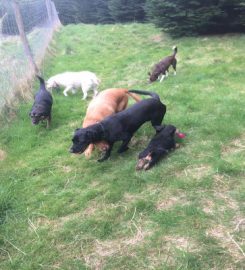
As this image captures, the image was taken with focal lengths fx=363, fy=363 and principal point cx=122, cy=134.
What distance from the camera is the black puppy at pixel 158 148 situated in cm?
502

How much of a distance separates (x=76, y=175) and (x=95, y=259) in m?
1.78

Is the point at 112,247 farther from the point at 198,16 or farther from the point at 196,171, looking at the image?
the point at 198,16

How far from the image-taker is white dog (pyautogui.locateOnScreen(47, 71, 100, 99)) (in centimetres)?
834

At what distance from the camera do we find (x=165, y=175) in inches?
189

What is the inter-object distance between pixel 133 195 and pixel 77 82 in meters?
4.71

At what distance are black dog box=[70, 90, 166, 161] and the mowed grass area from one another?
1.07ft

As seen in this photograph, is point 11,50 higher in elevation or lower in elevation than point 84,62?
higher

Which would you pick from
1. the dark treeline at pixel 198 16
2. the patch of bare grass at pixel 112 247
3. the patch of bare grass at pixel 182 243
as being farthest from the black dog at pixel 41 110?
the dark treeline at pixel 198 16

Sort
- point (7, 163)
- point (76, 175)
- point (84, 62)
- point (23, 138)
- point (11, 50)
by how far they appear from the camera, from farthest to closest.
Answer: point (84, 62) < point (11, 50) < point (23, 138) < point (7, 163) < point (76, 175)

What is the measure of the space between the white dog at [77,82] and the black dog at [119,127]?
2.82 metres

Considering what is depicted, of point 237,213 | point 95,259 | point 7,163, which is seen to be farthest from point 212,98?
point 95,259

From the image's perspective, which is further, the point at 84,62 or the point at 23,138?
the point at 84,62

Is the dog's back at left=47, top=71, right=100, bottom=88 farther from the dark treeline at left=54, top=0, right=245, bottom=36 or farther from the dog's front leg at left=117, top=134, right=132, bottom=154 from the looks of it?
the dark treeline at left=54, top=0, right=245, bottom=36

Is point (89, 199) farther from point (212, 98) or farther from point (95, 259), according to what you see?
point (212, 98)
